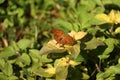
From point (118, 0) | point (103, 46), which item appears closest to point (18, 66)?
point (103, 46)

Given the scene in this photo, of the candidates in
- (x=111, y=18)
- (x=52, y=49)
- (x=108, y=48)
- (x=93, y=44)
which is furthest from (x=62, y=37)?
(x=111, y=18)

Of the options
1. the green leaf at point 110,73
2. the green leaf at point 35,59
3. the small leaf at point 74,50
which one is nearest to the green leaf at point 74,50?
the small leaf at point 74,50

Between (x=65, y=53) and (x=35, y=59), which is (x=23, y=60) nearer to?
(x=35, y=59)

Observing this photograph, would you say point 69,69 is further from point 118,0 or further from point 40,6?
point 40,6

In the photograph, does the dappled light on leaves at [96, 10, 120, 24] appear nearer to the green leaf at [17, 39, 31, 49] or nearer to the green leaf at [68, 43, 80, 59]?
the green leaf at [68, 43, 80, 59]

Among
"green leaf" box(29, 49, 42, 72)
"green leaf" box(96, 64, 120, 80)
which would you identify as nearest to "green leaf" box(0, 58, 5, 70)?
"green leaf" box(29, 49, 42, 72)

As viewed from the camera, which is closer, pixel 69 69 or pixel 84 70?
pixel 69 69
